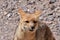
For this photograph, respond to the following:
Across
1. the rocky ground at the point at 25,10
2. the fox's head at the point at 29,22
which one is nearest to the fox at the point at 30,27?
the fox's head at the point at 29,22

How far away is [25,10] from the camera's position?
29.6 feet

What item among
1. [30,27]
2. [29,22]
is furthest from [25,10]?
[30,27]

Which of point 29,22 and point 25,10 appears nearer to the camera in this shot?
point 29,22

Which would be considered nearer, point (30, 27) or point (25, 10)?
point (30, 27)

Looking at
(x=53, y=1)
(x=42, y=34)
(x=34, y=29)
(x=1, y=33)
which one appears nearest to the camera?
(x=34, y=29)

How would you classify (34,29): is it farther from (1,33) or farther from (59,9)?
(59,9)

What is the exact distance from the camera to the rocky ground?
26.5 feet

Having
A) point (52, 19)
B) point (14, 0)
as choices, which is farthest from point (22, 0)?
point (52, 19)

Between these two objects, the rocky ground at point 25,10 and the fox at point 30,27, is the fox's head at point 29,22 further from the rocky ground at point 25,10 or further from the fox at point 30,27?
the rocky ground at point 25,10

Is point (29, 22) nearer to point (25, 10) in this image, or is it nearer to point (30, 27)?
point (30, 27)

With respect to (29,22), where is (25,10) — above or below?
below

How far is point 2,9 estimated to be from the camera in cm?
946

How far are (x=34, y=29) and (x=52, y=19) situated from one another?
2727 mm

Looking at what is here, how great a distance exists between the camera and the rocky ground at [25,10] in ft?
26.5
